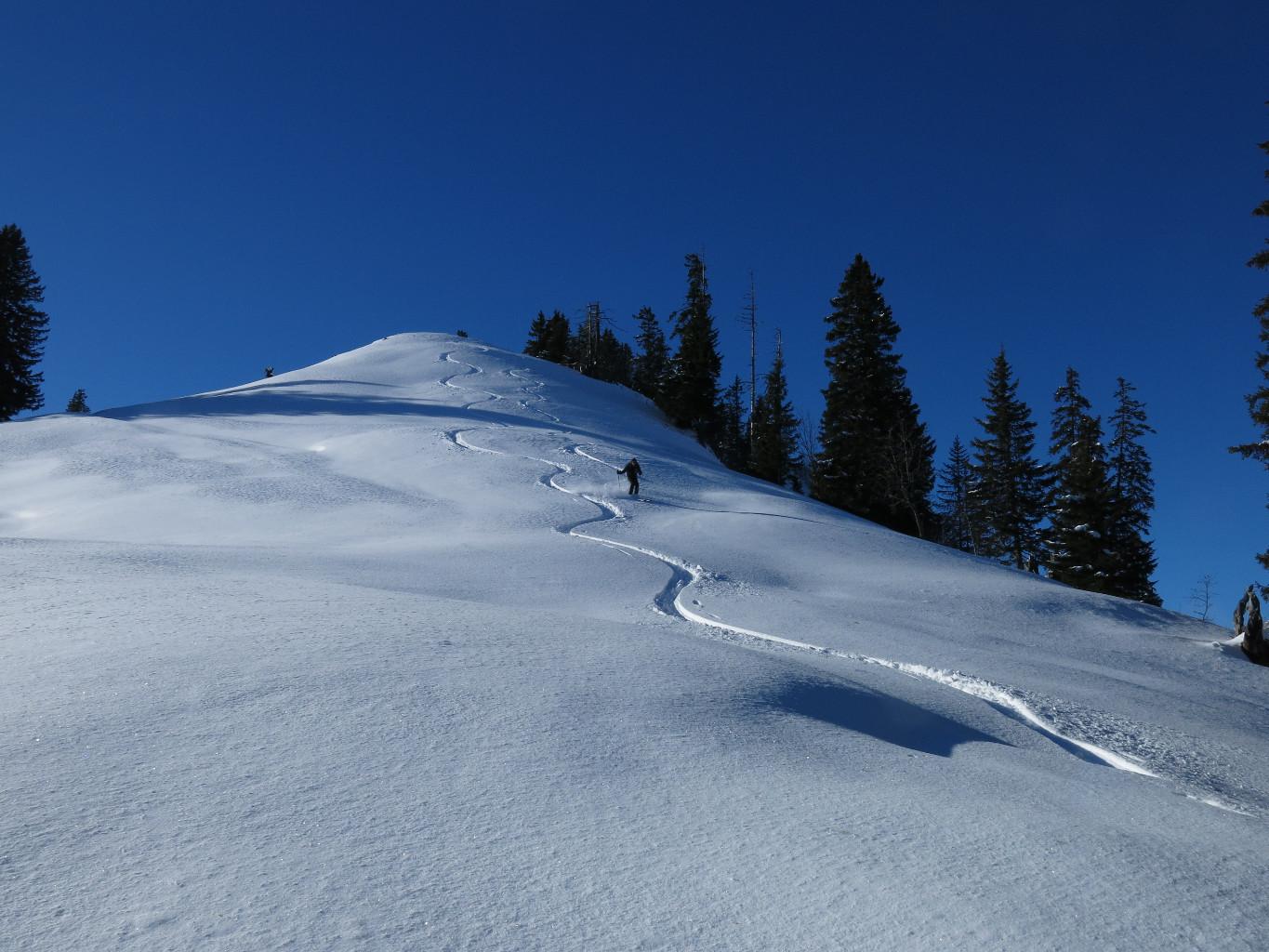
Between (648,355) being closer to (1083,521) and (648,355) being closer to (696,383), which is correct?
(696,383)

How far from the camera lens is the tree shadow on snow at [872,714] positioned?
504 centimetres

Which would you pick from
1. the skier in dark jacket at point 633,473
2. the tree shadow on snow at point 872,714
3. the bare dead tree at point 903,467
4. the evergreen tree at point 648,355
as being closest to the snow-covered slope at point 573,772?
the tree shadow on snow at point 872,714

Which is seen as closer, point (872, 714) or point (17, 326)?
point (872, 714)

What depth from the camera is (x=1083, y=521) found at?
34.4 metres

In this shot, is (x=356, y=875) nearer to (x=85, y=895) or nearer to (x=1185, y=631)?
(x=85, y=895)

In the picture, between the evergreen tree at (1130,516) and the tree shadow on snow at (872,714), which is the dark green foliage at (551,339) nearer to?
the evergreen tree at (1130,516)

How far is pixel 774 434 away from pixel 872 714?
140 ft

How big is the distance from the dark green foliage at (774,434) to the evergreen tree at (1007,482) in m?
11.0

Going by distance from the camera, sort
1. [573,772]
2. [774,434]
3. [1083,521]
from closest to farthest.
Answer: [573,772]
[1083,521]
[774,434]

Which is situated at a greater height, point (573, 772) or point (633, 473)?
point (633, 473)

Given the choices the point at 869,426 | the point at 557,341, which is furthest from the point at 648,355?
the point at 869,426

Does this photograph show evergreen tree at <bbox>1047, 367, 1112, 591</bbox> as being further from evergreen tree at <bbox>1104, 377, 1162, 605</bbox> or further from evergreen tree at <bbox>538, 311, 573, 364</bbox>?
evergreen tree at <bbox>538, 311, 573, 364</bbox>

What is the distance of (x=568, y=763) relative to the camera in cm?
357

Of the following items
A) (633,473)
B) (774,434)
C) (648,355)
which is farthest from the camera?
(648,355)
